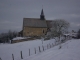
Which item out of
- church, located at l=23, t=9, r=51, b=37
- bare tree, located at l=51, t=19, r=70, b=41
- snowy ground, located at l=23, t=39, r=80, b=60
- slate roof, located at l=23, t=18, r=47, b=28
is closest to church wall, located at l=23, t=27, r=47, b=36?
church, located at l=23, t=9, r=51, b=37

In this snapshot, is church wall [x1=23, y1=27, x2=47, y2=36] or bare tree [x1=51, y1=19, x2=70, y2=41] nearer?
bare tree [x1=51, y1=19, x2=70, y2=41]

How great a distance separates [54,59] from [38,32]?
160 feet

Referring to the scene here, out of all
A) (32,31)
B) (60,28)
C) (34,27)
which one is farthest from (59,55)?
(34,27)

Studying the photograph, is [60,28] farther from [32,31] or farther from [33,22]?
[33,22]

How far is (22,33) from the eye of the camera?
Result: 60.6 m

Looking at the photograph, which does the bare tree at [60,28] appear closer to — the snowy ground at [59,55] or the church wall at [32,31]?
the church wall at [32,31]

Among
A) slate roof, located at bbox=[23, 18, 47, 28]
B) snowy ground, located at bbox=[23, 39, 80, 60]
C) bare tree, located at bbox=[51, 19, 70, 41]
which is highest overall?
slate roof, located at bbox=[23, 18, 47, 28]

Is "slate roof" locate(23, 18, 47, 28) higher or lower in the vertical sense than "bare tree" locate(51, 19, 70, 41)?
higher

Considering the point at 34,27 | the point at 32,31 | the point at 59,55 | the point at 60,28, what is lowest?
the point at 59,55

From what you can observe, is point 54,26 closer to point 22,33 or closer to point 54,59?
point 22,33

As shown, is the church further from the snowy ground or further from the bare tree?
the snowy ground

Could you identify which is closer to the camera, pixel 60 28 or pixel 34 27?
pixel 60 28

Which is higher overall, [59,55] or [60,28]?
[60,28]

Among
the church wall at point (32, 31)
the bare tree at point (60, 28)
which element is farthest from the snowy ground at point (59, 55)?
the church wall at point (32, 31)
